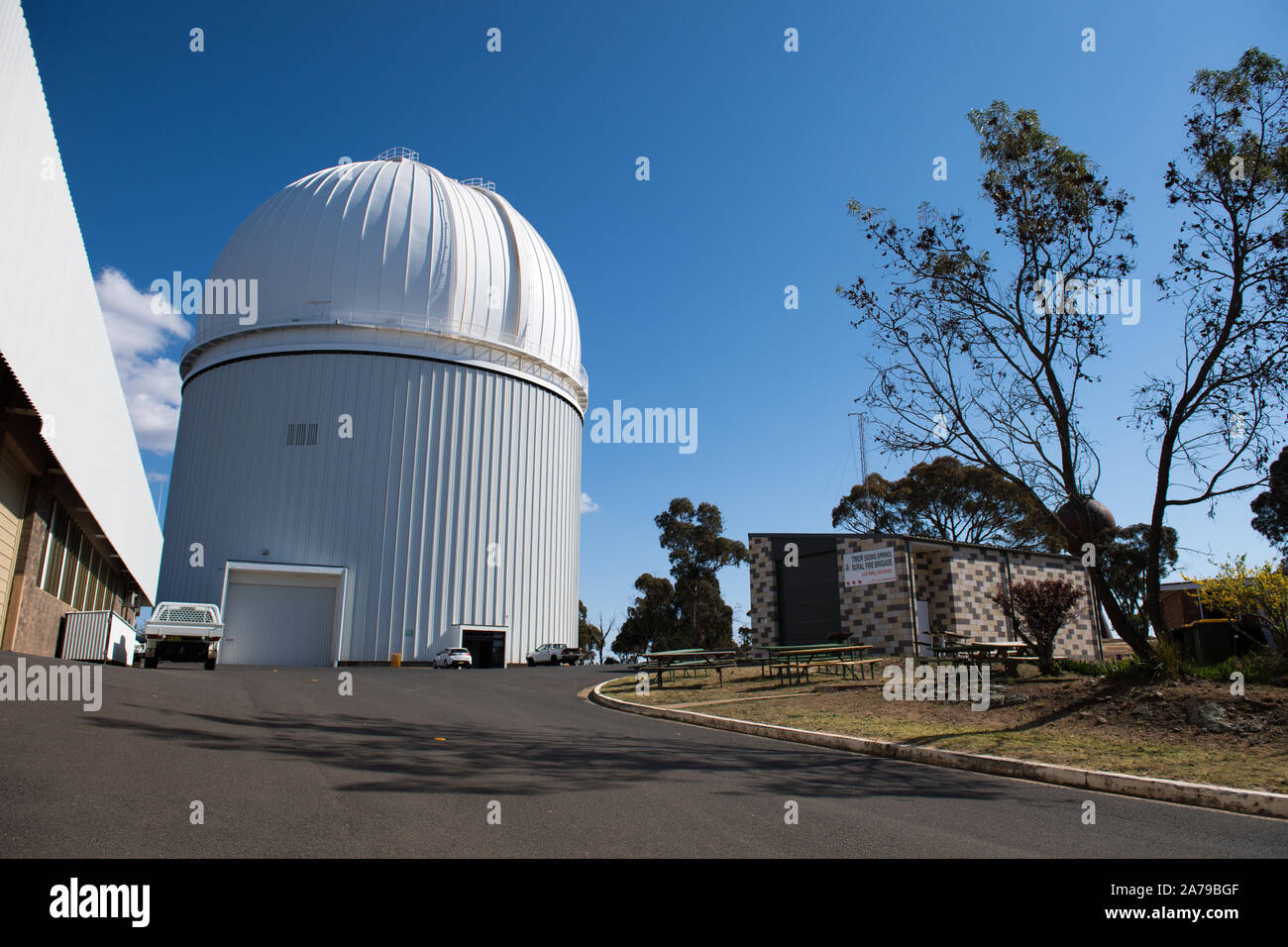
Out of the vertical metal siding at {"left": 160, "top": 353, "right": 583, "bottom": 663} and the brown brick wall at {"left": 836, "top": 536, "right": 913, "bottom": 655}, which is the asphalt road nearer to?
the brown brick wall at {"left": 836, "top": 536, "right": 913, "bottom": 655}

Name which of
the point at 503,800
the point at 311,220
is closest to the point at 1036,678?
the point at 503,800

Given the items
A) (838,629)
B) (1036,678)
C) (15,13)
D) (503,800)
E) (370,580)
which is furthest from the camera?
(370,580)

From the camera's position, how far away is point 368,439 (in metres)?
33.7

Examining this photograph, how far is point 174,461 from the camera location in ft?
122

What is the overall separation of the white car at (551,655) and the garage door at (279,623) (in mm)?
8769

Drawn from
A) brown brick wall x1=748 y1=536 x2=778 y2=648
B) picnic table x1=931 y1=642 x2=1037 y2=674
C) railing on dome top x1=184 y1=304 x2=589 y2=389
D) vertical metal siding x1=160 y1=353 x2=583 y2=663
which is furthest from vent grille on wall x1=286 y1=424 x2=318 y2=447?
picnic table x1=931 y1=642 x2=1037 y2=674

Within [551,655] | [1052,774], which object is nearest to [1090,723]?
[1052,774]

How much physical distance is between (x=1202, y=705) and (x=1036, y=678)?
13.4 feet

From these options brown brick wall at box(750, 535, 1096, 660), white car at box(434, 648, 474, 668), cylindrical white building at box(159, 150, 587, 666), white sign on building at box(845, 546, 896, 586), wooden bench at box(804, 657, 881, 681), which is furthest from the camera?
cylindrical white building at box(159, 150, 587, 666)

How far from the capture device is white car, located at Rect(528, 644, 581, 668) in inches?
1414

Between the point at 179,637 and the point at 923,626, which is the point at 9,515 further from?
the point at 923,626

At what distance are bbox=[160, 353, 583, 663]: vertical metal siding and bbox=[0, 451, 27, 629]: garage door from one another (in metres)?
18.9

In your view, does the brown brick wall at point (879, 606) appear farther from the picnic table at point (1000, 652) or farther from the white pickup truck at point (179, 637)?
the white pickup truck at point (179, 637)

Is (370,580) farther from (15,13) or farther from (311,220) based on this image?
(15,13)
